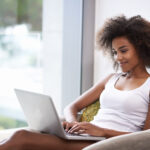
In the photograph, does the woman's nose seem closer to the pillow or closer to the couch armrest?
the pillow

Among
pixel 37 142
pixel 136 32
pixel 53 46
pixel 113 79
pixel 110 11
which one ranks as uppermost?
pixel 110 11

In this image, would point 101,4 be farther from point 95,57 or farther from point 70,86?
point 70,86

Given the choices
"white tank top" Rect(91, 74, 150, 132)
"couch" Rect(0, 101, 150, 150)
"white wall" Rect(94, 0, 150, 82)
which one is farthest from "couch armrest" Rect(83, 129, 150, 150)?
"white wall" Rect(94, 0, 150, 82)

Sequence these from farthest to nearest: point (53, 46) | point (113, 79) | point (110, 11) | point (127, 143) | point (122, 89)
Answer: point (53, 46)
point (110, 11)
point (113, 79)
point (122, 89)
point (127, 143)

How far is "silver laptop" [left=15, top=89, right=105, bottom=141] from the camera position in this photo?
1.86 meters

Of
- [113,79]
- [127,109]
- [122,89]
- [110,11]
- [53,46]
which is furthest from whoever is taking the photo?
[53,46]

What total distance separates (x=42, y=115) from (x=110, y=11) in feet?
4.98

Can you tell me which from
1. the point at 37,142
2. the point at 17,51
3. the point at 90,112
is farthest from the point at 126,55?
the point at 17,51

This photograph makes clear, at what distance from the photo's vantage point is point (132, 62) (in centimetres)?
225

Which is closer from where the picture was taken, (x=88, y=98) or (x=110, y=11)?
(x=88, y=98)

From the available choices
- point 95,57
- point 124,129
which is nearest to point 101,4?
point 95,57

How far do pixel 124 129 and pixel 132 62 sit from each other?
40 centimetres

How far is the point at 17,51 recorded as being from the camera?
11.2 ft

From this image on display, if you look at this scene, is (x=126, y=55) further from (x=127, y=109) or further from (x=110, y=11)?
(x=110, y=11)
